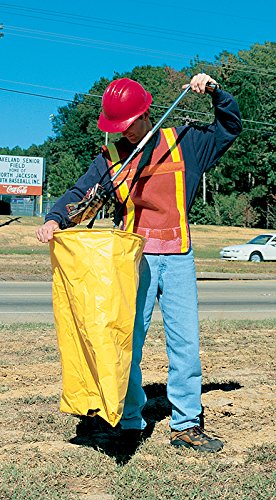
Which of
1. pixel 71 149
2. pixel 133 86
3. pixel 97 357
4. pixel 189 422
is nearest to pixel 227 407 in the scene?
pixel 189 422

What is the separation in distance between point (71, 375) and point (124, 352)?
321 millimetres

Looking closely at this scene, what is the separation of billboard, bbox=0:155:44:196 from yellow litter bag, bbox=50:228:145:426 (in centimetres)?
4743

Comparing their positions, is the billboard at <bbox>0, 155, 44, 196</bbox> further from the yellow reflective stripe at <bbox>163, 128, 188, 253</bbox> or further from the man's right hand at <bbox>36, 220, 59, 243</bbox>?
the man's right hand at <bbox>36, 220, 59, 243</bbox>

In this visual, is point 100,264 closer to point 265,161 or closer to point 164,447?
point 164,447

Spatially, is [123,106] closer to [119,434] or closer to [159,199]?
[159,199]


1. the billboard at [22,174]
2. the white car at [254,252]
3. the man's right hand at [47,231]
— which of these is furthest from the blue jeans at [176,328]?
the billboard at [22,174]

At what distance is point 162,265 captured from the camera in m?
4.53

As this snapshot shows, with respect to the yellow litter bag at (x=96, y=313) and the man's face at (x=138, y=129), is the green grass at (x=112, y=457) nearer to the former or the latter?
the yellow litter bag at (x=96, y=313)

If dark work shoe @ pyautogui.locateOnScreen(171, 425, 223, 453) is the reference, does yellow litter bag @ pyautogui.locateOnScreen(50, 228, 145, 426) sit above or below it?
above

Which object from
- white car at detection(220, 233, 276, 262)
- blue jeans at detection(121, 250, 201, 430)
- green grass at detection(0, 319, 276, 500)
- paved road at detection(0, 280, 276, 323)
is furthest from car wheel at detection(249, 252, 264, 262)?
blue jeans at detection(121, 250, 201, 430)

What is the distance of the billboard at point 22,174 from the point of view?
51.0m

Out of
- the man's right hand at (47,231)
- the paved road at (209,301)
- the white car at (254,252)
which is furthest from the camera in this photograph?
the white car at (254,252)

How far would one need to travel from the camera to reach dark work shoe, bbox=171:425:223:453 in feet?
14.5

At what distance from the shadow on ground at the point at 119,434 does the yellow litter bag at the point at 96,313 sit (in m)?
0.44
